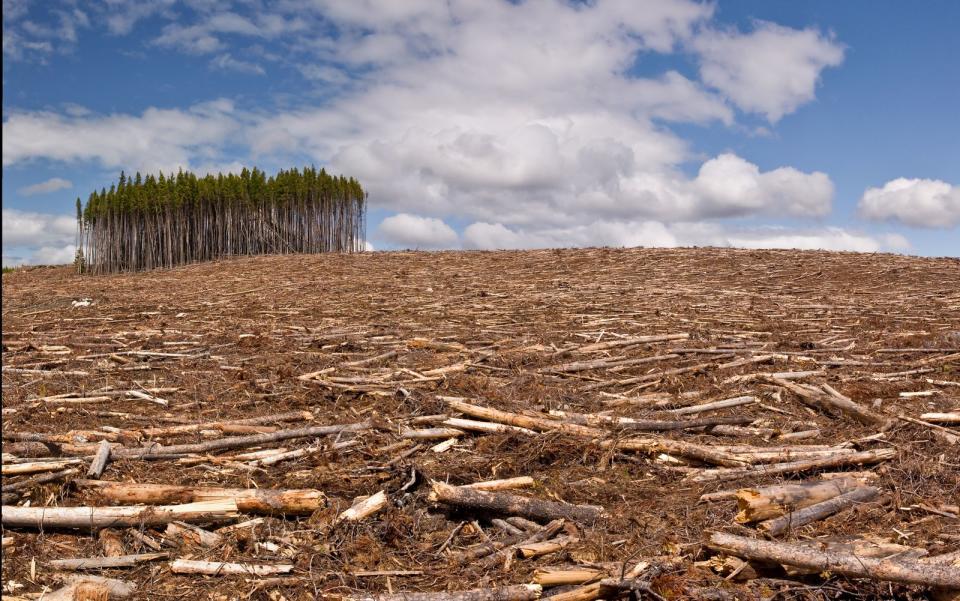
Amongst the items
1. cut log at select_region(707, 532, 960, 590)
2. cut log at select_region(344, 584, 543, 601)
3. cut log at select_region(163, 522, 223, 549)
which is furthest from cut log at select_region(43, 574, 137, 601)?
cut log at select_region(707, 532, 960, 590)

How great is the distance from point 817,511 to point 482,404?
340 centimetres

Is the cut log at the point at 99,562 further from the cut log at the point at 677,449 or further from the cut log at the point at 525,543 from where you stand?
the cut log at the point at 677,449

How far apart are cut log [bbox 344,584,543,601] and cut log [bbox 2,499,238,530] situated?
1.62 meters

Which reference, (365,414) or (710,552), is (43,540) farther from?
(710,552)

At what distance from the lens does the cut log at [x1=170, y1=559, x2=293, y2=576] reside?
450cm

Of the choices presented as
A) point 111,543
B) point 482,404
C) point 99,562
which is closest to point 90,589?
point 99,562

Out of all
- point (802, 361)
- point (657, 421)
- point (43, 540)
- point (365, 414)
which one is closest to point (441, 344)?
point (365, 414)

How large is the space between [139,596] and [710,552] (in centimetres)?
359

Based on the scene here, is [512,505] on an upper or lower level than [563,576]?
upper

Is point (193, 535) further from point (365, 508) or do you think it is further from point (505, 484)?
point (505, 484)

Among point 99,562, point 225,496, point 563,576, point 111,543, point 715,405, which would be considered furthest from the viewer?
point 715,405

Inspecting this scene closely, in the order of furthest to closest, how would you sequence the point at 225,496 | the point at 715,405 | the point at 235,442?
1. the point at 715,405
2. the point at 235,442
3. the point at 225,496

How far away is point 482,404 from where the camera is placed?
24.2ft

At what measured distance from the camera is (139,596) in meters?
4.39
